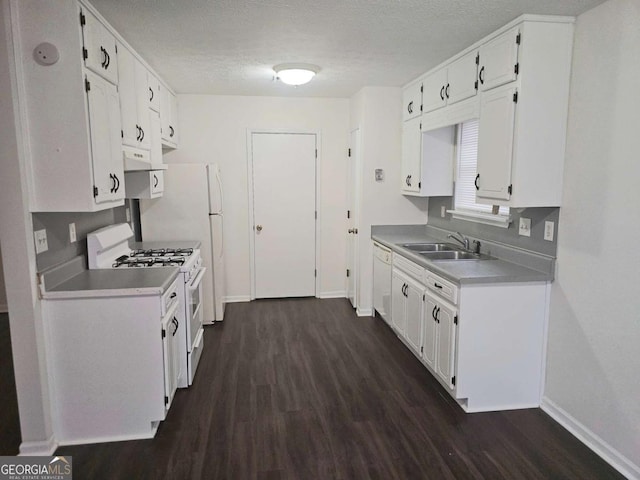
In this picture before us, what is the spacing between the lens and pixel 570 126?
2.61 m

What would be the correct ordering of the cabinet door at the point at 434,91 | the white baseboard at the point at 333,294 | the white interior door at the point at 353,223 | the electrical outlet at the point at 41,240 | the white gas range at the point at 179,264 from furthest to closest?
the white baseboard at the point at 333,294 < the white interior door at the point at 353,223 < the cabinet door at the point at 434,91 < the white gas range at the point at 179,264 < the electrical outlet at the point at 41,240

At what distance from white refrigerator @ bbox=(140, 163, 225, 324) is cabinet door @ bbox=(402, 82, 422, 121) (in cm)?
202

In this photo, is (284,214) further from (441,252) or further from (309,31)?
(309,31)

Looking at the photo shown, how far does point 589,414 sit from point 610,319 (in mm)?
582

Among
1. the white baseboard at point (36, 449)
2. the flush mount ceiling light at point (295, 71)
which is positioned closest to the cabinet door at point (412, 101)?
the flush mount ceiling light at point (295, 71)

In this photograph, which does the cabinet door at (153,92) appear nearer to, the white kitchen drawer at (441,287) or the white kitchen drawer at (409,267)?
the white kitchen drawer at (409,267)

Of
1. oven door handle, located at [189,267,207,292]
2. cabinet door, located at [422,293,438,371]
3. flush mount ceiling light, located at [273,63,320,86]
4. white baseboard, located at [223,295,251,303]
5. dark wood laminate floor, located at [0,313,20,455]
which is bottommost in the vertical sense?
dark wood laminate floor, located at [0,313,20,455]

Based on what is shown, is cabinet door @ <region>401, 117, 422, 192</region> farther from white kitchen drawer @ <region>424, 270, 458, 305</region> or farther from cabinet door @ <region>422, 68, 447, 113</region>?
white kitchen drawer @ <region>424, 270, 458, 305</region>

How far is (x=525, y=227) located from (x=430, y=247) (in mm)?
1143

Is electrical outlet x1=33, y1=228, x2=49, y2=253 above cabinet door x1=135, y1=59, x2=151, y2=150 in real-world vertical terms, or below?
below

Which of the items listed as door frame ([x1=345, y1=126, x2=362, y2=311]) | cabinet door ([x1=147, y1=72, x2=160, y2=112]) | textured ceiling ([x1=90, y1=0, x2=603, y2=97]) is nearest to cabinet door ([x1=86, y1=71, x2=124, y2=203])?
textured ceiling ([x1=90, y1=0, x2=603, y2=97])

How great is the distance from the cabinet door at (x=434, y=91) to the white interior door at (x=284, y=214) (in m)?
1.67

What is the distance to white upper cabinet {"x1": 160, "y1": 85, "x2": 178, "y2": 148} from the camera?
417cm

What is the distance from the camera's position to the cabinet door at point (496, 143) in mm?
2676
